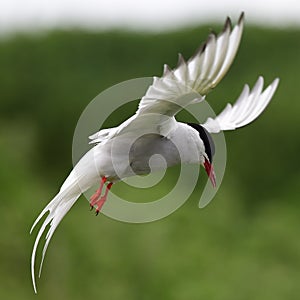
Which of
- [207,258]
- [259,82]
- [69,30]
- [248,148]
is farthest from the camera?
[69,30]

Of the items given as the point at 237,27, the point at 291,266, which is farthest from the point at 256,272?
the point at 237,27

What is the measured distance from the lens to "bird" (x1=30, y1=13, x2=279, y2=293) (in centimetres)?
352

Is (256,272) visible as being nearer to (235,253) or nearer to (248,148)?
(235,253)

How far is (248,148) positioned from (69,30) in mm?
2478

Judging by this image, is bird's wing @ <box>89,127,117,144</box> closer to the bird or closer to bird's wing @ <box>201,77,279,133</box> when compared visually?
the bird

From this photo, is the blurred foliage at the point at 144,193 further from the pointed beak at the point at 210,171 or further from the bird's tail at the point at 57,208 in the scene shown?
the pointed beak at the point at 210,171

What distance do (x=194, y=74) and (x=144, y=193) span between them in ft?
14.1

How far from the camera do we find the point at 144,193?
7.82 m

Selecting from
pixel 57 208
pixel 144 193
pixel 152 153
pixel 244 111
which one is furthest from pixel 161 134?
pixel 144 193

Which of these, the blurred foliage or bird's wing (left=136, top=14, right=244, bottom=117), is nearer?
bird's wing (left=136, top=14, right=244, bottom=117)

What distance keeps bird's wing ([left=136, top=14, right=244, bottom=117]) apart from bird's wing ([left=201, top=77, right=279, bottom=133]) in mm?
799

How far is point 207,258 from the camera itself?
24.7 feet

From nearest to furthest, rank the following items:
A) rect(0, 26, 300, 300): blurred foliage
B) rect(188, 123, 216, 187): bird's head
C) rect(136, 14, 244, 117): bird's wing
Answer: rect(136, 14, 244, 117): bird's wing, rect(188, 123, 216, 187): bird's head, rect(0, 26, 300, 300): blurred foliage

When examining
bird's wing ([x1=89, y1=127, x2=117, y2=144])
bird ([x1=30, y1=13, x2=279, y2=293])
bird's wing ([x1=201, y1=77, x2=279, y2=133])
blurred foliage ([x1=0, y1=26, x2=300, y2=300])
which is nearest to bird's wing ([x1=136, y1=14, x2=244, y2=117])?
bird ([x1=30, y1=13, x2=279, y2=293])
